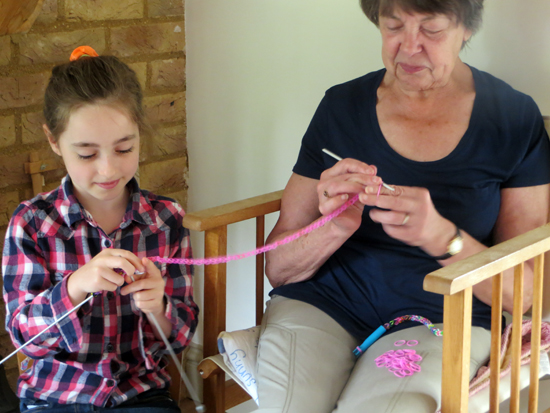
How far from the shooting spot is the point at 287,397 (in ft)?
4.05

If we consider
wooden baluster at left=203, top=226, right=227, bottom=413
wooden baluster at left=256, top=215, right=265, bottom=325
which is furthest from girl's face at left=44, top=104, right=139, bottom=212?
wooden baluster at left=256, top=215, right=265, bottom=325

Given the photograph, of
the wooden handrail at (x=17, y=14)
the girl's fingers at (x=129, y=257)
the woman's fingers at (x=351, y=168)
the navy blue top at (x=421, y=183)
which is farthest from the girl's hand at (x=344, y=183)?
the wooden handrail at (x=17, y=14)

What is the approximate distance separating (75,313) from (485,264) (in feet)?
2.36

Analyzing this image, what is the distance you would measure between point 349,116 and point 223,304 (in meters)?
0.53

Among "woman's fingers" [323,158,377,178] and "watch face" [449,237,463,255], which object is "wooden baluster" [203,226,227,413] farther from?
"watch face" [449,237,463,255]

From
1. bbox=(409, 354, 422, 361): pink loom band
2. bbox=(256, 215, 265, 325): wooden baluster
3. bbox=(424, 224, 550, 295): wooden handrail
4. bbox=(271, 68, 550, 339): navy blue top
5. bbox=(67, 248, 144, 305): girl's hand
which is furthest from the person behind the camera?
bbox=(256, 215, 265, 325): wooden baluster

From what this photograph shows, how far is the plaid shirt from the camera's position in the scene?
120 centimetres

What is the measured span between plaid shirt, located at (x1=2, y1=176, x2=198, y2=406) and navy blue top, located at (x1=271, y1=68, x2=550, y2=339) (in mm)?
352

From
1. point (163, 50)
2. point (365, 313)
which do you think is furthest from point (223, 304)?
point (163, 50)

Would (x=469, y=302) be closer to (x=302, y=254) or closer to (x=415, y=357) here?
(x=415, y=357)

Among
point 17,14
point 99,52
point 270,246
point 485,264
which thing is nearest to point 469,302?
point 485,264

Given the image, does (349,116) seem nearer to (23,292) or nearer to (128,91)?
(128,91)

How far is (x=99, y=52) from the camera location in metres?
1.81

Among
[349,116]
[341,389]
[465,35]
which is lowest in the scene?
[341,389]
